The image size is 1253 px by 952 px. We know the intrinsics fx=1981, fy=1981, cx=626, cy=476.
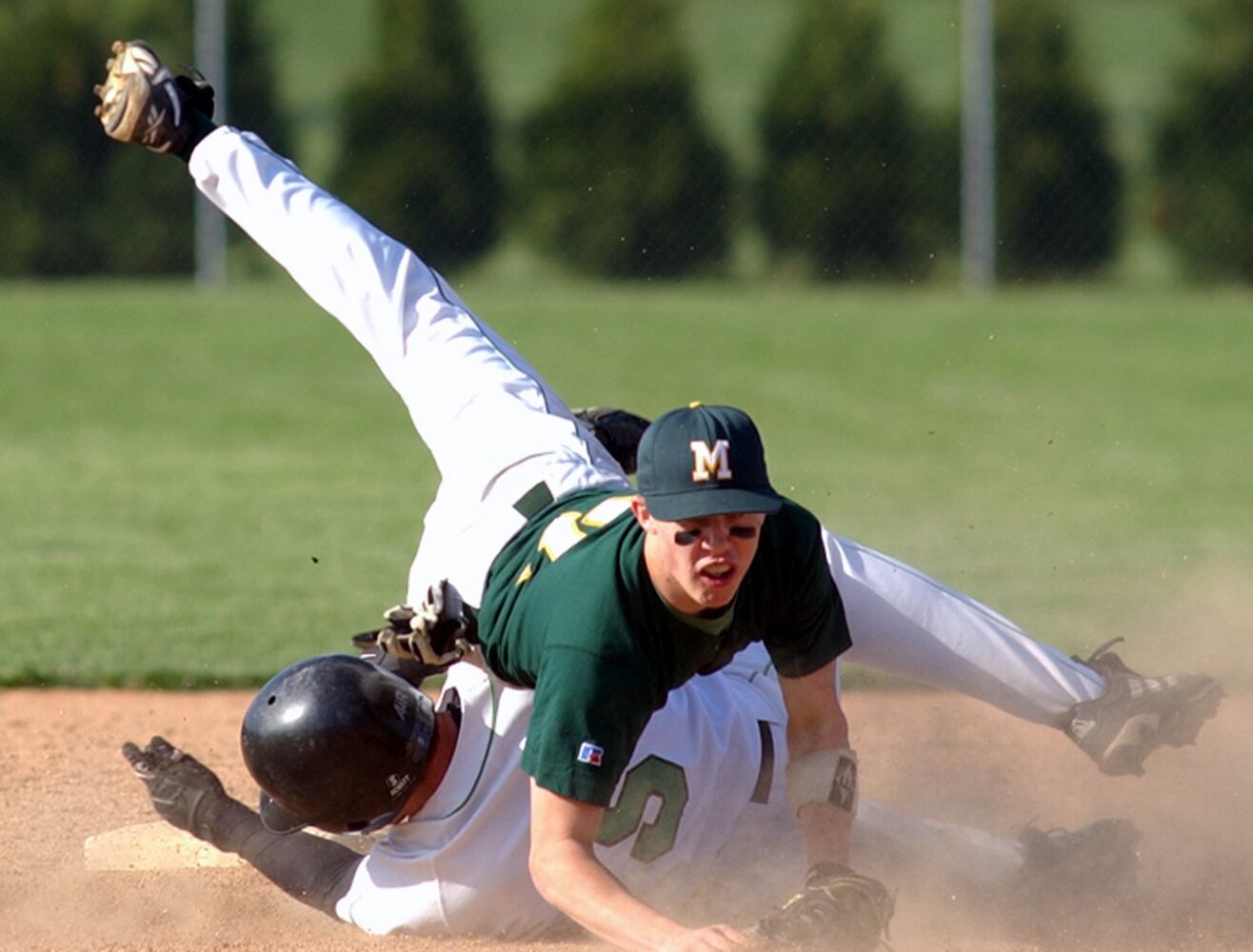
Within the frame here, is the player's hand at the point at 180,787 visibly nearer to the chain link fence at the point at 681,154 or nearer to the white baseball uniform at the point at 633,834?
the white baseball uniform at the point at 633,834

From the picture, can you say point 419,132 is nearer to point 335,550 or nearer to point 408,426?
point 408,426

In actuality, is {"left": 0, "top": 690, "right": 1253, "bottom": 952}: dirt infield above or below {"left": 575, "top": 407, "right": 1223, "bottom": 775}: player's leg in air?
below

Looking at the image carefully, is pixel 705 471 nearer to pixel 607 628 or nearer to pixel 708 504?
pixel 708 504

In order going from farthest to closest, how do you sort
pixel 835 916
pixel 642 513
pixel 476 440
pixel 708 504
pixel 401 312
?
pixel 401 312, pixel 476 440, pixel 835 916, pixel 642 513, pixel 708 504

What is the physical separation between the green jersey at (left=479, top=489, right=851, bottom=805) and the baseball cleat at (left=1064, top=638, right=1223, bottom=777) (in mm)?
800

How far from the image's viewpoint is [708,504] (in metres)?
3.44

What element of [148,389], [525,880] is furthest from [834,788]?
[148,389]

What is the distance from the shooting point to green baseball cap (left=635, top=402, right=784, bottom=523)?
3.46 metres

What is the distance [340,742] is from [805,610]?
98 cm

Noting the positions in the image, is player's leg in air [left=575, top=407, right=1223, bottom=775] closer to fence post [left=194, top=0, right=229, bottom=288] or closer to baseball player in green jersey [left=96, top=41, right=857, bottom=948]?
baseball player in green jersey [left=96, top=41, right=857, bottom=948]

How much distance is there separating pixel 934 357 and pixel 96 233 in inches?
298

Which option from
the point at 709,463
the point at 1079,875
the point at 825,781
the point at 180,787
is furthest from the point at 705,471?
the point at 180,787

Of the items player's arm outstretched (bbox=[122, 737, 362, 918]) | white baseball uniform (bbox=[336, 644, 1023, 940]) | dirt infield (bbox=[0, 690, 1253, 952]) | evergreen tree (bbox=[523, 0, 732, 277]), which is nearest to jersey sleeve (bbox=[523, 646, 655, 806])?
white baseball uniform (bbox=[336, 644, 1023, 940])

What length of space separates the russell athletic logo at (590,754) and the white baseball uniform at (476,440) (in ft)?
3.61
